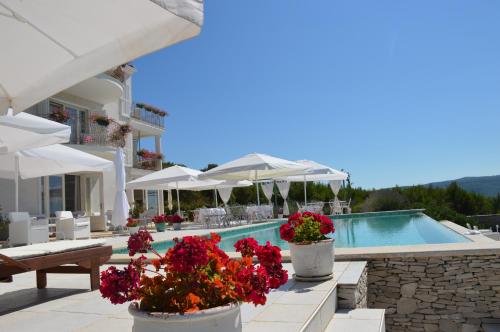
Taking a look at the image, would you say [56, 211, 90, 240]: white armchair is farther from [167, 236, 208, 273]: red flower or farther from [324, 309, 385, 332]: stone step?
[167, 236, 208, 273]: red flower

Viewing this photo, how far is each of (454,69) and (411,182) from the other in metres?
9.61

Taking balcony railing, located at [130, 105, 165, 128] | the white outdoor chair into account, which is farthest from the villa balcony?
the white outdoor chair

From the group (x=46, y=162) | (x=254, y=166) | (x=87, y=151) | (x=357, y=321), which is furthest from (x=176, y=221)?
(x=357, y=321)

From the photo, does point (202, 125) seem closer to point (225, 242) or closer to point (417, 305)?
point (225, 242)

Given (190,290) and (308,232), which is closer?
(190,290)

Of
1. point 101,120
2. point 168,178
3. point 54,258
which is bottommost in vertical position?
point 54,258

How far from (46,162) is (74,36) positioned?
352 inches

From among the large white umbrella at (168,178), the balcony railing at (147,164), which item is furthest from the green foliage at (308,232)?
the balcony railing at (147,164)

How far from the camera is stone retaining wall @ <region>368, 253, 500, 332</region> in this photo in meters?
6.15

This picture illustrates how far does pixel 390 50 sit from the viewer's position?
669 inches

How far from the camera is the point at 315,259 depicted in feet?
17.6

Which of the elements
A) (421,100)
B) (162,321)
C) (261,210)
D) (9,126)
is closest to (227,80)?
(261,210)

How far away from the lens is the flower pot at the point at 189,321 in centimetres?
225

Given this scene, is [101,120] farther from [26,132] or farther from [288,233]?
[288,233]
